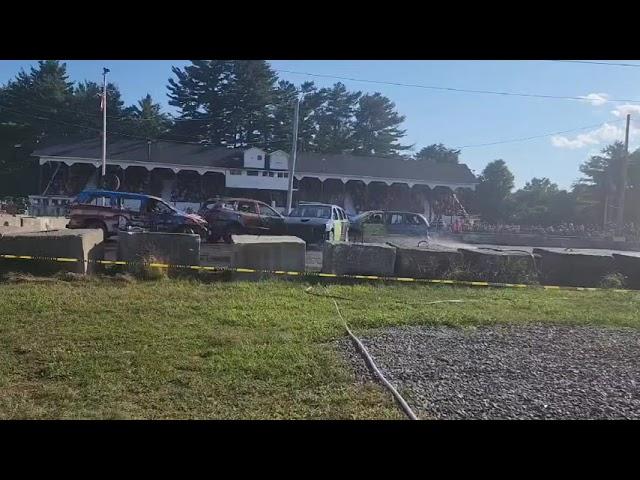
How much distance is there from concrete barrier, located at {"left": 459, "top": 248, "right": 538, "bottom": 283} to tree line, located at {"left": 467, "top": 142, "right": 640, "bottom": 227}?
38.1 metres

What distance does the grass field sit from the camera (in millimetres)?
4457

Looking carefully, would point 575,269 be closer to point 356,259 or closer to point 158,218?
point 356,259

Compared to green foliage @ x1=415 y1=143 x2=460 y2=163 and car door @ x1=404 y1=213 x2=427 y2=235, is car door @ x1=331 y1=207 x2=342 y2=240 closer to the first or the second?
car door @ x1=404 y1=213 x2=427 y2=235

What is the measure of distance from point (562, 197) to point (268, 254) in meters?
47.2

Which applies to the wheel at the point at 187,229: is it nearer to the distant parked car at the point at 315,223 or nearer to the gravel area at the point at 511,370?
the distant parked car at the point at 315,223

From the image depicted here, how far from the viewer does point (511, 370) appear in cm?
555

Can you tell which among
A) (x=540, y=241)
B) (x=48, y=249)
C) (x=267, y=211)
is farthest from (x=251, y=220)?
(x=540, y=241)

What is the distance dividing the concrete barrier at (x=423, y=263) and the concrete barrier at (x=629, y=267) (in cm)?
374

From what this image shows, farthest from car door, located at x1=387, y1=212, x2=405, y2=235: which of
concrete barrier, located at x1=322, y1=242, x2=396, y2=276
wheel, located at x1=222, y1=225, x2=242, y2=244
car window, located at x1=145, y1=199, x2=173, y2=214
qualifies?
concrete barrier, located at x1=322, y1=242, x2=396, y2=276
